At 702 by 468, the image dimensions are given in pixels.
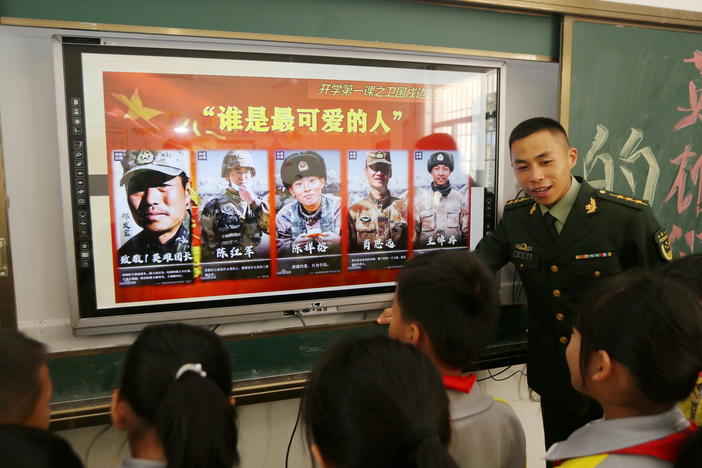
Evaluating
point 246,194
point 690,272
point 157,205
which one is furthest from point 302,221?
point 690,272

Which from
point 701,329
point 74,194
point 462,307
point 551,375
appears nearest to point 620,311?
point 701,329

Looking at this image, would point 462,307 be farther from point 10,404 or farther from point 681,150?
point 681,150

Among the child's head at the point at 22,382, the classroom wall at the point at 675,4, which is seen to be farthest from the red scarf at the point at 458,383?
the classroom wall at the point at 675,4

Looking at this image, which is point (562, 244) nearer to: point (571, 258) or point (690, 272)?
point (571, 258)

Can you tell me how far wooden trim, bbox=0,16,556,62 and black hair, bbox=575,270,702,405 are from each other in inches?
53.0

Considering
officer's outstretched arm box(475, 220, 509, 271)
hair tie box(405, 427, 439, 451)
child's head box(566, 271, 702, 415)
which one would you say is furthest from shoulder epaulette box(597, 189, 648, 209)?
hair tie box(405, 427, 439, 451)

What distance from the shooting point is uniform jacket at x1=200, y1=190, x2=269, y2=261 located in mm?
1811

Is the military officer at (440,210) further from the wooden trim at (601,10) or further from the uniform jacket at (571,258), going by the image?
the wooden trim at (601,10)

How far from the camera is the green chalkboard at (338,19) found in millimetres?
1594

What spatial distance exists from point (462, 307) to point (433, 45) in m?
1.31

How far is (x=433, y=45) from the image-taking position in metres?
1.99

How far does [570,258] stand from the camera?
1.71 meters

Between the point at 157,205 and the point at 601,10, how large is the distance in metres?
2.05

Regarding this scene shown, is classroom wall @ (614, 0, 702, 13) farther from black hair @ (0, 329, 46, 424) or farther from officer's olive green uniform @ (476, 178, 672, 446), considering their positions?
black hair @ (0, 329, 46, 424)
